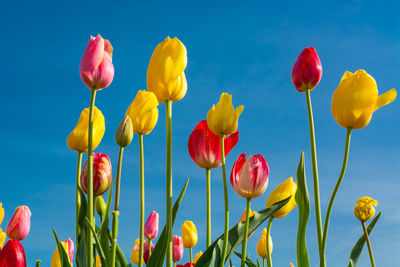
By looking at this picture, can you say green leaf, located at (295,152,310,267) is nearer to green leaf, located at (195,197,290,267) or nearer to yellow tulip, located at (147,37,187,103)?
green leaf, located at (195,197,290,267)

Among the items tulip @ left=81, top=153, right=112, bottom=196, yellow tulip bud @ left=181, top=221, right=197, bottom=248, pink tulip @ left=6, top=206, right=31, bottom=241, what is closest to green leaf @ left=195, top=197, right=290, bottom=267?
tulip @ left=81, top=153, right=112, bottom=196

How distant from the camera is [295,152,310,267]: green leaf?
1848 mm

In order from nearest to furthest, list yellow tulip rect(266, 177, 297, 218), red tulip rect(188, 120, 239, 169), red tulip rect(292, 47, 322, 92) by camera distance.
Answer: red tulip rect(292, 47, 322, 92) → red tulip rect(188, 120, 239, 169) → yellow tulip rect(266, 177, 297, 218)

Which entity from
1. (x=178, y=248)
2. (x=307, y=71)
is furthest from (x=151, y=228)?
(x=307, y=71)

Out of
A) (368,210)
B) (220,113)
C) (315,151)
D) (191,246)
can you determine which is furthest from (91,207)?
(191,246)

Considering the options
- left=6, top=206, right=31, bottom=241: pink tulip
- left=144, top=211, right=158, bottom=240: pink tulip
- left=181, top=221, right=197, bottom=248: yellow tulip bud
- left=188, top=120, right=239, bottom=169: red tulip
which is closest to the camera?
left=188, top=120, right=239, bottom=169: red tulip

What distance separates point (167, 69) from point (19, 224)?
4.09 feet

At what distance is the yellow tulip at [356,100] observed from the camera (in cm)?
194

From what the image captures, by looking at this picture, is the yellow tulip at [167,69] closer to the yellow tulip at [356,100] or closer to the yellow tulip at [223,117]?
the yellow tulip at [223,117]

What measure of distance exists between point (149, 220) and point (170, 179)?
137cm

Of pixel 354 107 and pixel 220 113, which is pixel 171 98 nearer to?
pixel 220 113

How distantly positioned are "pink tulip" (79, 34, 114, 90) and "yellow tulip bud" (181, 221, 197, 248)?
162 cm

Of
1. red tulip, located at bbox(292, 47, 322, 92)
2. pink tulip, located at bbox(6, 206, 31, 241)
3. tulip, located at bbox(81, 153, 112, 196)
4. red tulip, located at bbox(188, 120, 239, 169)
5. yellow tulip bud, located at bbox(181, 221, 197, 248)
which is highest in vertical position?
red tulip, located at bbox(292, 47, 322, 92)

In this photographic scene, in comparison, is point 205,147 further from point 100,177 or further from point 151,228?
point 151,228
